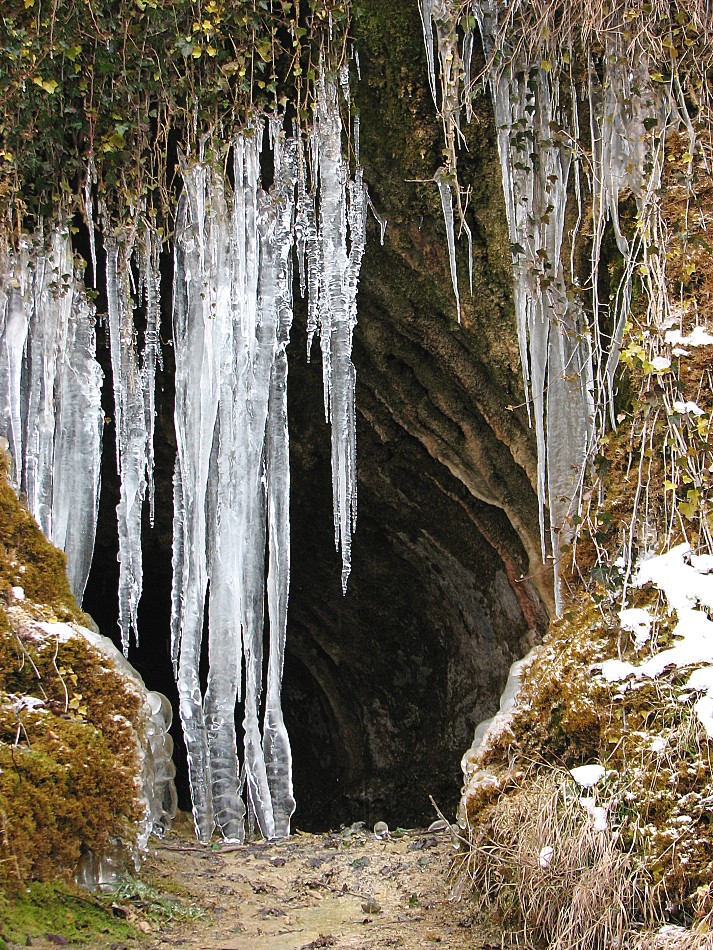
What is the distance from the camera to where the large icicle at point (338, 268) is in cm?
475

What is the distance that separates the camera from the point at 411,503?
21.7ft

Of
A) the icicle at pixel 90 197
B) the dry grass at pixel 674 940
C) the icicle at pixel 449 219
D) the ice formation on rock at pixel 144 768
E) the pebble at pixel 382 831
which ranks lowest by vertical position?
the pebble at pixel 382 831

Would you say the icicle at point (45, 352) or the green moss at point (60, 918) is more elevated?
the icicle at point (45, 352)

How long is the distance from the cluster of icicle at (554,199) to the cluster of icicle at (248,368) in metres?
0.81

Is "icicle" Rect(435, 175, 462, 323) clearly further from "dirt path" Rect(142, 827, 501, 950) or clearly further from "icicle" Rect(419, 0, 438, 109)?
"dirt path" Rect(142, 827, 501, 950)

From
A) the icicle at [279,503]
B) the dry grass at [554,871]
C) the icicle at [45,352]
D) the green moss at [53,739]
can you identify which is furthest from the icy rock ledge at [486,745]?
the icicle at [45,352]

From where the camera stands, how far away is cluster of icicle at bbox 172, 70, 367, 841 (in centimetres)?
465

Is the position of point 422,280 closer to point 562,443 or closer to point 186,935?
point 562,443

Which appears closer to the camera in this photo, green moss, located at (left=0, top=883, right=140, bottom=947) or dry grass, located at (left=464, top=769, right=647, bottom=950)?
green moss, located at (left=0, top=883, right=140, bottom=947)

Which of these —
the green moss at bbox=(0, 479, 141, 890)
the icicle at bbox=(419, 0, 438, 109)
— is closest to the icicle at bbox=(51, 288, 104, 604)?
the green moss at bbox=(0, 479, 141, 890)

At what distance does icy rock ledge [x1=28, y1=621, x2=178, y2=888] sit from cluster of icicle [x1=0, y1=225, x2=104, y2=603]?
866 millimetres

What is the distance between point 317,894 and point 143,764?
85 cm

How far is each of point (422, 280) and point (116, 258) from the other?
5.28ft

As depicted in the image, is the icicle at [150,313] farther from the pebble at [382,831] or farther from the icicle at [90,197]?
the pebble at [382,831]
